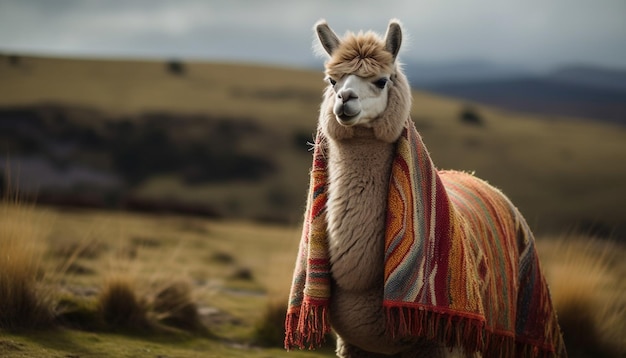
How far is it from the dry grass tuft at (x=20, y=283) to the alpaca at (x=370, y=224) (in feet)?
8.49

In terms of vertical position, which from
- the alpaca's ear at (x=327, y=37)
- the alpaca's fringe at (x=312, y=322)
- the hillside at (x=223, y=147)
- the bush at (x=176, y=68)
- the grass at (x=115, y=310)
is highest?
the bush at (x=176, y=68)

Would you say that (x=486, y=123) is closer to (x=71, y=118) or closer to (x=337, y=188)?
(x=71, y=118)

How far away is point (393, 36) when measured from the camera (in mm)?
5023

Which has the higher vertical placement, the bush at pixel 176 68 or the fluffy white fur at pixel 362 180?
the bush at pixel 176 68

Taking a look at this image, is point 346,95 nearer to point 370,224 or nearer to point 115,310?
point 370,224

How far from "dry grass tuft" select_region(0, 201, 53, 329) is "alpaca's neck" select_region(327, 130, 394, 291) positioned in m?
2.98

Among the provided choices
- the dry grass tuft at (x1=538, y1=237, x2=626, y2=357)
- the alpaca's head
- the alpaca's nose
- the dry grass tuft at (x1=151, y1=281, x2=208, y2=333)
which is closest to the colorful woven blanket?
the alpaca's head

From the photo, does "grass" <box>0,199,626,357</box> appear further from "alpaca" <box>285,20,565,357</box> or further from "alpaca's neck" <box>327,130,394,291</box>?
"alpaca's neck" <box>327,130,394,291</box>

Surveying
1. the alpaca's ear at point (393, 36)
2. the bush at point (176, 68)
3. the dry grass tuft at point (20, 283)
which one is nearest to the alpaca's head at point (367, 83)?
the alpaca's ear at point (393, 36)

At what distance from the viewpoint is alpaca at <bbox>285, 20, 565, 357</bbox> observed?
472 centimetres

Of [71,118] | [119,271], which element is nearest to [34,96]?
[71,118]

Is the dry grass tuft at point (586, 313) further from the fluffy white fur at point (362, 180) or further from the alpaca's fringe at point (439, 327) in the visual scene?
the fluffy white fur at point (362, 180)

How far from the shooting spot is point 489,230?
5.82 meters

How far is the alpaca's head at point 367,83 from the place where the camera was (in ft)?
15.4
